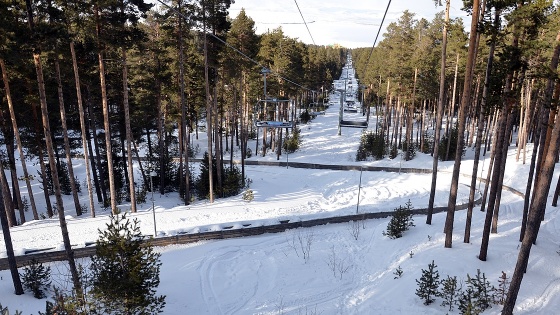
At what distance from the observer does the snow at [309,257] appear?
34.4 ft

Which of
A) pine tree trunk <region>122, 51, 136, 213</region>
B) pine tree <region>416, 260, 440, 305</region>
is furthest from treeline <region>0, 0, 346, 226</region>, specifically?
pine tree <region>416, 260, 440, 305</region>

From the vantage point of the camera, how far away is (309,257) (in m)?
14.1

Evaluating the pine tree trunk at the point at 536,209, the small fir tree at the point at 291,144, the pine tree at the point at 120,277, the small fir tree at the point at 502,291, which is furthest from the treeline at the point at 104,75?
the small fir tree at the point at 291,144

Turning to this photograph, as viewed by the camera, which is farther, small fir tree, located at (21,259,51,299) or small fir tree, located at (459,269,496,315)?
small fir tree, located at (21,259,51,299)

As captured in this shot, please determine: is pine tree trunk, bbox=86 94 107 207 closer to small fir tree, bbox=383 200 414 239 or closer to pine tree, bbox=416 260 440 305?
small fir tree, bbox=383 200 414 239

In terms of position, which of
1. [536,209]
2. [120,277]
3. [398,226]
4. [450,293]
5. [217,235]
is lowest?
[217,235]

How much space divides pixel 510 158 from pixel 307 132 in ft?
87.7

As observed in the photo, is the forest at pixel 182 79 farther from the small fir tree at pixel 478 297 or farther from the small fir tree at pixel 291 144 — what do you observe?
the small fir tree at pixel 291 144

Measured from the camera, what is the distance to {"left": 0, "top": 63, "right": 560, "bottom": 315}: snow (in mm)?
10500

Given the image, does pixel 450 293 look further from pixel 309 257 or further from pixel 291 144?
pixel 291 144

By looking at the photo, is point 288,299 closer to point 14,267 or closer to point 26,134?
point 14,267

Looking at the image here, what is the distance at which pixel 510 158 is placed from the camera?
31469mm

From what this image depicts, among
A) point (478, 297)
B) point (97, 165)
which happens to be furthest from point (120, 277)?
point (97, 165)

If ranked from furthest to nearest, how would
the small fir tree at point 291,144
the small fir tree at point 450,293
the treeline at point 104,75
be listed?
1. the small fir tree at point 291,144
2. the treeline at point 104,75
3. the small fir tree at point 450,293
